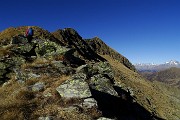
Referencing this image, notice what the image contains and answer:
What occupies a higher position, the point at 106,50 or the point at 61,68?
the point at 106,50

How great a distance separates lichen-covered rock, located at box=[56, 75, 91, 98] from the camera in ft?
64.7

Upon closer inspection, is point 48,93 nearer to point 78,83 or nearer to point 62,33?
point 78,83

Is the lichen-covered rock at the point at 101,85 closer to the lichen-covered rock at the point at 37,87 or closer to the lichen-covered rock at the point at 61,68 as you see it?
the lichen-covered rock at the point at 61,68

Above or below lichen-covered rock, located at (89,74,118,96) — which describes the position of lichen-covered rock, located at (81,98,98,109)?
below

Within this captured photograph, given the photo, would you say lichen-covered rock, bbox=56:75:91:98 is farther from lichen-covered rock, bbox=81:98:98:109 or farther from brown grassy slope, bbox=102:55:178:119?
brown grassy slope, bbox=102:55:178:119

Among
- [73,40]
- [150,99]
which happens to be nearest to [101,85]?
[150,99]

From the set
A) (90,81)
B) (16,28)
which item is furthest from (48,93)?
(16,28)

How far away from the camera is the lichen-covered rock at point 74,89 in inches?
777

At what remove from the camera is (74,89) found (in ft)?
65.8

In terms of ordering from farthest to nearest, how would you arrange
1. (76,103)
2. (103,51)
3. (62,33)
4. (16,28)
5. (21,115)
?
(103,51)
(62,33)
(16,28)
(76,103)
(21,115)

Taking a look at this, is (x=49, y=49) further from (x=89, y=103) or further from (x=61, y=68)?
(x=89, y=103)

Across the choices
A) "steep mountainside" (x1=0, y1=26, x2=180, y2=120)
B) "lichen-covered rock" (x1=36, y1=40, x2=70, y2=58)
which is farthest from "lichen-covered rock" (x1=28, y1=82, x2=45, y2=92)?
"lichen-covered rock" (x1=36, y1=40, x2=70, y2=58)

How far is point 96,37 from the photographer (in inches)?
6255

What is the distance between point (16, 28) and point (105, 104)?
149 feet
